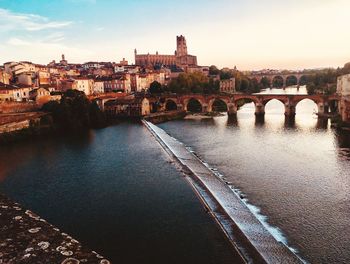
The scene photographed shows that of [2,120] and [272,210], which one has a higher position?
[2,120]

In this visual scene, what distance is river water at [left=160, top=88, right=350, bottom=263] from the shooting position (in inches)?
428

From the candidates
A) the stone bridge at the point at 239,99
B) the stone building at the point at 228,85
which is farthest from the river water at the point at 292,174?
the stone building at the point at 228,85

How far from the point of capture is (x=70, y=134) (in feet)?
98.3

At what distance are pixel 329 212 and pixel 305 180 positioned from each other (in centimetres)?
372

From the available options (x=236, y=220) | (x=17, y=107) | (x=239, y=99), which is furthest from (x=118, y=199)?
(x=239, y=99)

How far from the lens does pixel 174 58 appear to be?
104 meters

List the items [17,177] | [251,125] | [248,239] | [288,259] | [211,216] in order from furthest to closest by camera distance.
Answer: [251,125] → [17,177] → [211,216] → [248,239] → [288,259]

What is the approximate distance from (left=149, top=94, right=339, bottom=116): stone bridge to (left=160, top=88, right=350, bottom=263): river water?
5107mm

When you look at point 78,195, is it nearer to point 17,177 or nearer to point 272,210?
point 17,177

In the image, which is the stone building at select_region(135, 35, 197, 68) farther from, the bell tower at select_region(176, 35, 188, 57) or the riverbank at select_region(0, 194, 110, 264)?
the riverbank at select_region(0, 194, 110, 264)

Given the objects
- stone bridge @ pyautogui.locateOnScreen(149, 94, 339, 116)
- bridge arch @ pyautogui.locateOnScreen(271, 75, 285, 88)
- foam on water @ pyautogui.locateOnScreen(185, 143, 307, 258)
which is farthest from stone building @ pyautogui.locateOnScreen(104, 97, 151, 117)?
bridge arch @ pyautogui.locateOnScreen(271, 75, 285, 88)

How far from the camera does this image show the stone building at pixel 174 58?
99312mm

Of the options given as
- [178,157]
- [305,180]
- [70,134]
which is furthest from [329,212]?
[70,134]

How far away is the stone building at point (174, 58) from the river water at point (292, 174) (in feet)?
227
